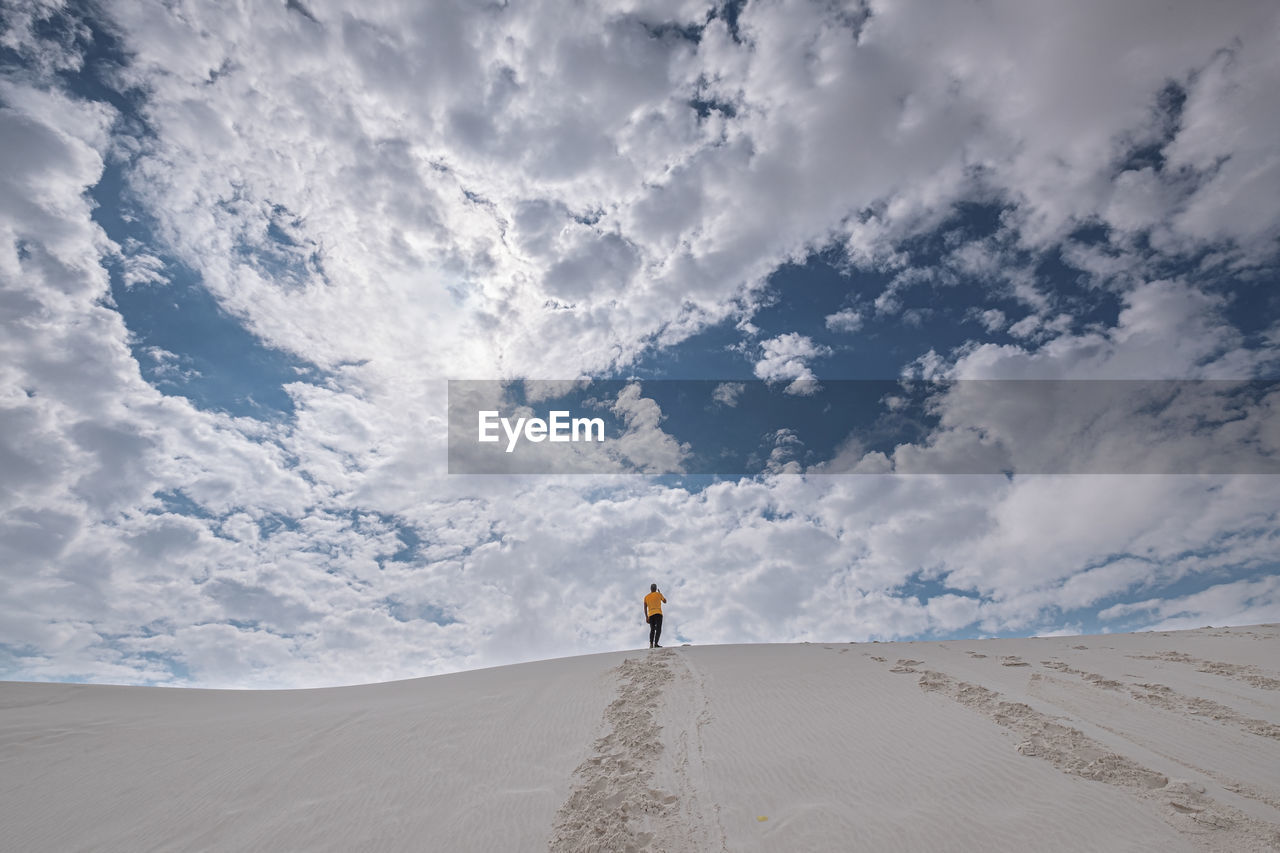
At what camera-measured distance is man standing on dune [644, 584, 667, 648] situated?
16.0 metres

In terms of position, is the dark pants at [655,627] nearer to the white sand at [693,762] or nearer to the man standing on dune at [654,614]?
the man standing on dune at [654,614]

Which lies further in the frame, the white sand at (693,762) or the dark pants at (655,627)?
the dark pants at (655,627)

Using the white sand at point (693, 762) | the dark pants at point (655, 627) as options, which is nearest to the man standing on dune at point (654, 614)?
the dark pants at point (655, 627)

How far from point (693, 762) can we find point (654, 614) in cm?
837

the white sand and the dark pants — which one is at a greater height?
the dark pants

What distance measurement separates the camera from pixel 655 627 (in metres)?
16.0

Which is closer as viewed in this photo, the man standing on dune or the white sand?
the white sand

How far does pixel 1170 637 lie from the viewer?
54.2 ft

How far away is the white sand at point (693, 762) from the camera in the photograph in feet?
20.1

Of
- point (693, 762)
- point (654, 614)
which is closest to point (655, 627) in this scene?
point (654, 614)

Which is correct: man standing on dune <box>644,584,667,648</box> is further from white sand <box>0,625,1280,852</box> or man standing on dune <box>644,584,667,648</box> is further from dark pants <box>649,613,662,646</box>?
white sand <box>0,625,1280,852</box>

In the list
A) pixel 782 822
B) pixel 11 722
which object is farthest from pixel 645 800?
pixel 11 722

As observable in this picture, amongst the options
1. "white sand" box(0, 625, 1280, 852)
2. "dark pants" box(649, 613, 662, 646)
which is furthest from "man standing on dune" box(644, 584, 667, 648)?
"white sand" box(0, 625, 1280, 852)

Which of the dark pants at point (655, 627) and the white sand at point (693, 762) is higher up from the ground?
the dark pants at point (655, 627)
